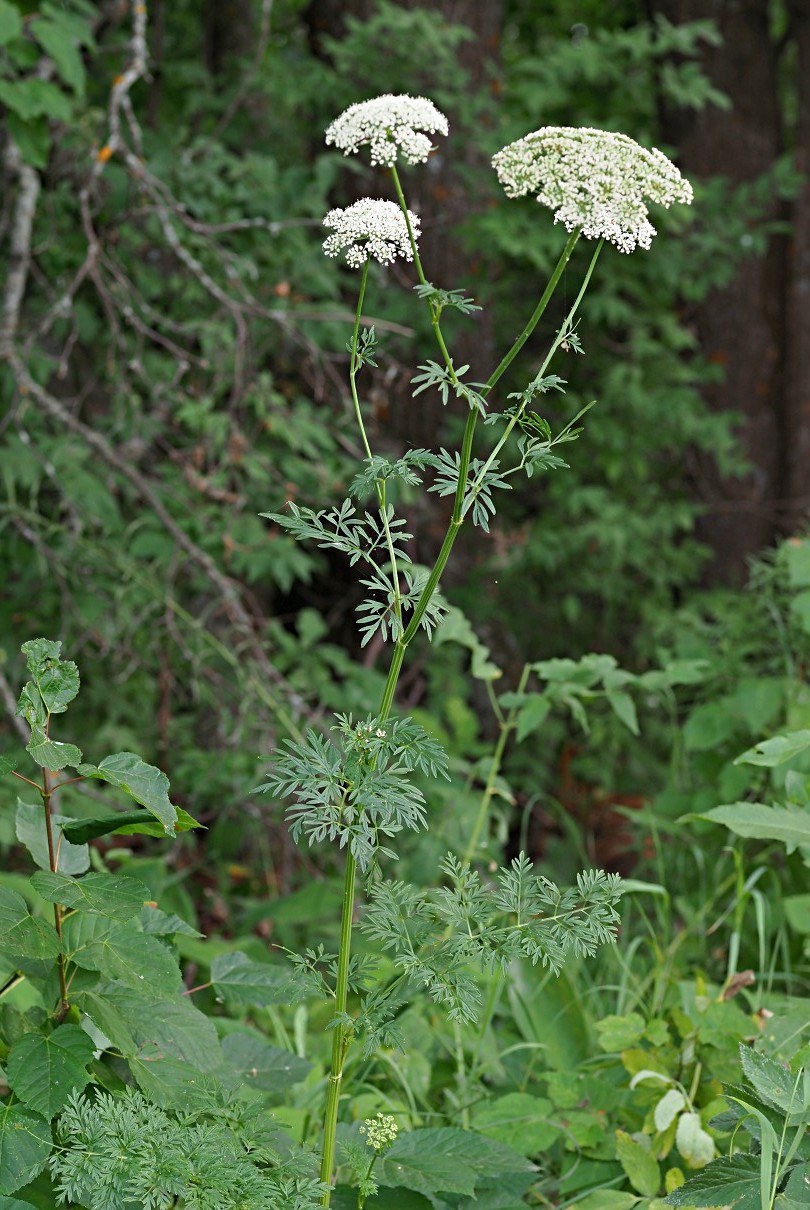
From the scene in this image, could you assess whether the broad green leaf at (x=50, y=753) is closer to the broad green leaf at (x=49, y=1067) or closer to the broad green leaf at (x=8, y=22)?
the broad green leaf at (x=49, y=1067)

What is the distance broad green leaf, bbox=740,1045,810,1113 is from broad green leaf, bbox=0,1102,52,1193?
0.73 m

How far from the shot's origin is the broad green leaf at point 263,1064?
160cm

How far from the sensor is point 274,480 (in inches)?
139

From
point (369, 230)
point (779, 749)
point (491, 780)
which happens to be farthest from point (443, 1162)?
point (369, 230)

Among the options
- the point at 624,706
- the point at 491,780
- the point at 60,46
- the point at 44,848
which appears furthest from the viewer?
the point at 60,46

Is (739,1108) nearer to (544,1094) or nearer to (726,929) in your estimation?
(544,1094)

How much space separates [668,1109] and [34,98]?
105 inches

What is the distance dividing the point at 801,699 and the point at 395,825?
1.64m

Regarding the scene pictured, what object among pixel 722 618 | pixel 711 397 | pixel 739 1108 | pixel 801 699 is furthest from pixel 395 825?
pixel 711 397

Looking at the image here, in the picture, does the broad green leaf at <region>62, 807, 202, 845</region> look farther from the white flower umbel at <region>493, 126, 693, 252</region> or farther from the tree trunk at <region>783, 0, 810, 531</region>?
the tree trunk at <region>783, 0, 810, 531</region>

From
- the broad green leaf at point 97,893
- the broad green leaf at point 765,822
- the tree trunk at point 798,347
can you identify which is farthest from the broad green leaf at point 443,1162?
the tree trunk at point 798,347

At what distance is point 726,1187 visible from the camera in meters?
1.30

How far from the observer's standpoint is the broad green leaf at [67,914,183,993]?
127 centimetres

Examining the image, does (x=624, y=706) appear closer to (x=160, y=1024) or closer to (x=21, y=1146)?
(x=160, y=1024)
